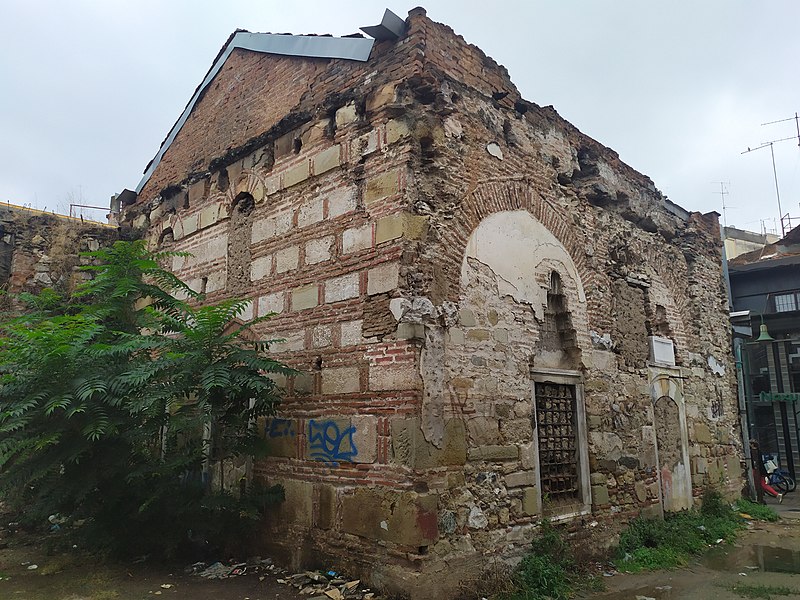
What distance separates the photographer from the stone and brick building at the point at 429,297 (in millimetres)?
5758

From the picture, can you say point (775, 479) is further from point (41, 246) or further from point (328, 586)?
point (41, 246)

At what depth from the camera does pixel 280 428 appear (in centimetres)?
684

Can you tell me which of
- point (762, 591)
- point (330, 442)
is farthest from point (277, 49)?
point (762, 591)

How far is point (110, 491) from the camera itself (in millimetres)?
6426

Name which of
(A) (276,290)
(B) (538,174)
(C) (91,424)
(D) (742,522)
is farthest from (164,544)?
(D) (742,522)

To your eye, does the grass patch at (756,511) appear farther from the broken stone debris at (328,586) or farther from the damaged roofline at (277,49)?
the damaged roofline at (277,49)

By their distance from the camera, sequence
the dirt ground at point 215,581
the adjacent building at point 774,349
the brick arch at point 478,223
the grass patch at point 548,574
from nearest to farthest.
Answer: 1. the dirt ground at point 215,581
2. the grass patch at point 548,574
3. the brick arch at point 478,223
4. the adjacent building at point 774,349

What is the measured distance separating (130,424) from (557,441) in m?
4.68

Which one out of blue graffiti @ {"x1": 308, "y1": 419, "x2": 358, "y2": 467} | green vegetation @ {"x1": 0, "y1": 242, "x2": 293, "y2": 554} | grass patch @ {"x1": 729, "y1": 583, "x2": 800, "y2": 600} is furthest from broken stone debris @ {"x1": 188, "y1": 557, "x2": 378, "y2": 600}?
grass patch @ {"x1": 729, "y1": 583, "x2": 800, "y2": 600}

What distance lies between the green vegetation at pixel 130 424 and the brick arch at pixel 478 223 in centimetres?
186

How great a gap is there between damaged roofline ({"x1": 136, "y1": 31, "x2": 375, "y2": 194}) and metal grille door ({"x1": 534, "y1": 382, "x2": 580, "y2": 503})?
14.4 ft

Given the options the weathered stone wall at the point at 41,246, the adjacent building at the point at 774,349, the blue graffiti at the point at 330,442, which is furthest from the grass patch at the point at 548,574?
the adjacent building at the point at 774,349

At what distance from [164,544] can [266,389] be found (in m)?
2.06

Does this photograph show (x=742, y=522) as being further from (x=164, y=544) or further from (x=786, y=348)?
(x=786, y=348)
